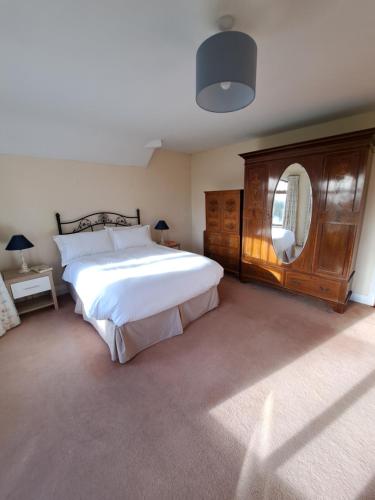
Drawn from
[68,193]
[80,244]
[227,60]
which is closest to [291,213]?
[227,60]

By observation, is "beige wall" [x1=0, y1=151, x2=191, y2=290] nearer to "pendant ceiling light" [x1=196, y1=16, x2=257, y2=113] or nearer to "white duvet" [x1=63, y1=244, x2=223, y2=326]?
"white duvet" [x1=63, y1=244, x2=223, y2=326]

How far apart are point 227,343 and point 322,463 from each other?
109 centimetres

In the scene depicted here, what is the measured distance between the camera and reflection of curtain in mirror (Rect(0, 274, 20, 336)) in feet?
8.02

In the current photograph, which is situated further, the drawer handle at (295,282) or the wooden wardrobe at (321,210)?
the drawer handle at (295,282)

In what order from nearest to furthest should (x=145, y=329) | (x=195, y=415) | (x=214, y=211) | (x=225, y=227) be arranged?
(x=195, y=415)
(x=145, y=329)
(x=225, y=227)
(x=214, y=211)

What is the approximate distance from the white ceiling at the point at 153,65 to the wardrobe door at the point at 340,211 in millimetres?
652

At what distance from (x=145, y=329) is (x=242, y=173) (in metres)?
3.18

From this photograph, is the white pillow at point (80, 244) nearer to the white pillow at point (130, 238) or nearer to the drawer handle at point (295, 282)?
the white pillow at point (130, 238)

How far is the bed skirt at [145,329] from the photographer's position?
1962mm

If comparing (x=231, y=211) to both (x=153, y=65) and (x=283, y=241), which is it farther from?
(x=153, y=65)

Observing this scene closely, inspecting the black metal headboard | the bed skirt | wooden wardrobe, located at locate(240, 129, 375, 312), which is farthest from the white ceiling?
the bed skirt

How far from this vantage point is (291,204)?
2.96 meters

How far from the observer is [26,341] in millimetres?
2322

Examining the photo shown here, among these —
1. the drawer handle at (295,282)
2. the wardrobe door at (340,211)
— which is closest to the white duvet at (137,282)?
the drawer handle at (295,282)
